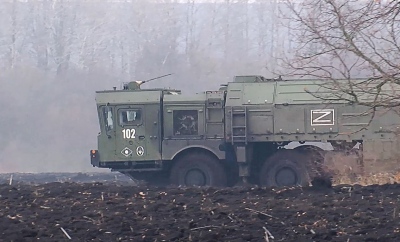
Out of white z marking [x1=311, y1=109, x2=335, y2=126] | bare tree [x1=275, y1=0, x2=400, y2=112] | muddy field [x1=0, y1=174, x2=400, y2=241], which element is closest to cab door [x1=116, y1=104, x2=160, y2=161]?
white z marking [x1=311, y1=109, x2=335, y2=126]

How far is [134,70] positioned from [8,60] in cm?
923

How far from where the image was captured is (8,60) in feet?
219

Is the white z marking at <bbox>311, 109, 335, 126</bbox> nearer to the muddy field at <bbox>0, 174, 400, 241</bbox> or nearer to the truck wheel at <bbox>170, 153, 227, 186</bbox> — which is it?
the truck wheel at <bbox>170, 153, 227, 186</bbox>

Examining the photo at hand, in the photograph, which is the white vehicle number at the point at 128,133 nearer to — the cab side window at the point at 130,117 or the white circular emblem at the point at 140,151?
the cab side window at the point at 130,117

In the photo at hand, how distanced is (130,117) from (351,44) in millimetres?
10684

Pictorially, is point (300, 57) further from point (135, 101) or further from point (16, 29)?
point (16, 29)

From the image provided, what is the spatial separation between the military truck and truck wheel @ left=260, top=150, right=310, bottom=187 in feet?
0.08

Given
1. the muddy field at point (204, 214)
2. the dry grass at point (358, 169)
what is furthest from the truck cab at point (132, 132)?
the muddy field at point (204, 214)

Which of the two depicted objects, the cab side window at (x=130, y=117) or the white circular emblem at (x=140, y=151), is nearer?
the white circular emblem at (x=140, y=151)

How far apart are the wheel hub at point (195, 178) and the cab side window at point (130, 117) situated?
6.00 ft

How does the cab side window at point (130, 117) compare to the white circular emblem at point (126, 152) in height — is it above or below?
above

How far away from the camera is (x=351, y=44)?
13.2m

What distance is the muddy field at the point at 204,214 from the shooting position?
1089 cm

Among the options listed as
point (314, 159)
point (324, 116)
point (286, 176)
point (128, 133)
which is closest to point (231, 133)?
point (286, 176)
